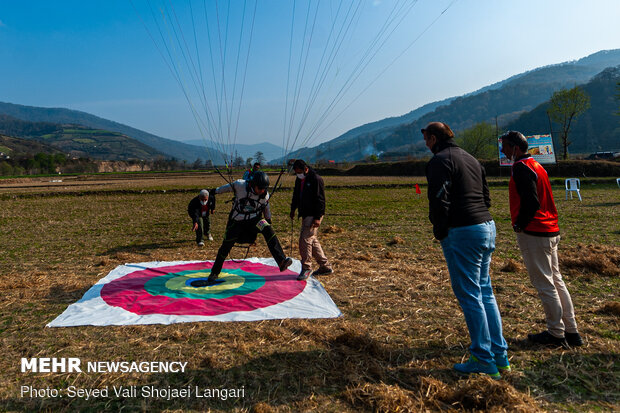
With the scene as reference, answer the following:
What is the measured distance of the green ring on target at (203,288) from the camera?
673 cm

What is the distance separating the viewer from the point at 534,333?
15.5ft

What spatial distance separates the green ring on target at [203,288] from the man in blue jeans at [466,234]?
4.23 m

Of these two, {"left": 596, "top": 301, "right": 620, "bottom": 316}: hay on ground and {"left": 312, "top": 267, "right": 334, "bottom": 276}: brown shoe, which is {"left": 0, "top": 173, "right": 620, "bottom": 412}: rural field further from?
{"left": 312, "top": 267, "right": 334, "bottom": 276}: brown shoe

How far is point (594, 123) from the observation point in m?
144

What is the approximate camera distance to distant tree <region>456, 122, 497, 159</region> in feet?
254

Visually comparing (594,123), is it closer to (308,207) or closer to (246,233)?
(308,207)

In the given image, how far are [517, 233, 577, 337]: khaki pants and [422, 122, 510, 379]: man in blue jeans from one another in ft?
2.69

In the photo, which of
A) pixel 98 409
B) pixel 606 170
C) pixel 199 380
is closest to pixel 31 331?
pixel 98 409

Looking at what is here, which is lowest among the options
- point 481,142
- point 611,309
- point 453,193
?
point 611,309

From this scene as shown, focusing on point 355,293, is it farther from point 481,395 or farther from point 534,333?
point 481,395

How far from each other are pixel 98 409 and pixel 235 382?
4.28 ft

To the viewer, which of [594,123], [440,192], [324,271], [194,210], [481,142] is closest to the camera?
[440,192]

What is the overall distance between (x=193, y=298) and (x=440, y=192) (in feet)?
15.9

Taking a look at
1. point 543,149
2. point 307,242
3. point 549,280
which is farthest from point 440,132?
point 543,149
